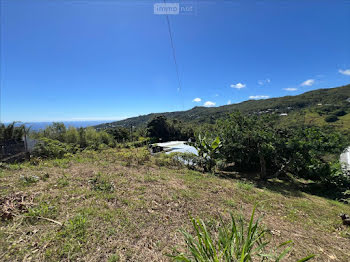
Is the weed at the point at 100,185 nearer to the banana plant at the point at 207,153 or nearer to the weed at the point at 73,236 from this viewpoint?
the weed at the point at 73,236

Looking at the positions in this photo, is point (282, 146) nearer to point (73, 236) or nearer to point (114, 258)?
point (114, 258)

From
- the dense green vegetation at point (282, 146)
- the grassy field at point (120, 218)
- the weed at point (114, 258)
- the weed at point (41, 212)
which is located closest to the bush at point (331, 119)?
the dense green vegetation at point (282, 146)

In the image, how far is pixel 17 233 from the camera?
6.41 feet

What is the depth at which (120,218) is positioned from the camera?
2.44m

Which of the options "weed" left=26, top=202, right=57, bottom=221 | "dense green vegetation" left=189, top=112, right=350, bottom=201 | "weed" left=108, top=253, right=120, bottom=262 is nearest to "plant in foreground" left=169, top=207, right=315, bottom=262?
"weed" left=108, top=253, right=120, bottom=262

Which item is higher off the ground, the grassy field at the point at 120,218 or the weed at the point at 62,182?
the weed at the point at 62,182

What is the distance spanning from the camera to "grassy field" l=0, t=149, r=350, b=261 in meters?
1.84

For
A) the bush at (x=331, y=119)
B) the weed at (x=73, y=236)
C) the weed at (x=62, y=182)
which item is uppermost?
the bush at (x=331, y=119)

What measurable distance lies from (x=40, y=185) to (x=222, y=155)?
6.57 m

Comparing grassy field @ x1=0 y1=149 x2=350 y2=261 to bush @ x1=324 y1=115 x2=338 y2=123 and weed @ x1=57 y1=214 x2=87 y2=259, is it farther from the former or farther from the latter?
bush @ x1=324 y1=115 x2=338 y2=123

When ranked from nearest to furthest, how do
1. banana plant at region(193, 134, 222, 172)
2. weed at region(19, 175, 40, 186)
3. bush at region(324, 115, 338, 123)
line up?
1. weed at region(19, 175, 40, 186)
2. banana plant at region(193, 134, 222, 172)
3. bush at region(324, 115, 338, 123)

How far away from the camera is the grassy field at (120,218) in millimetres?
1836

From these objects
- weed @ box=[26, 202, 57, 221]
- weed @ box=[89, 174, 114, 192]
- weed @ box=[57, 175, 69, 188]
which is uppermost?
weed @ box=[57, 175, 69, 188]

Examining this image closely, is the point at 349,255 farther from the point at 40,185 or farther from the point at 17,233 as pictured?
the point at 40,185
